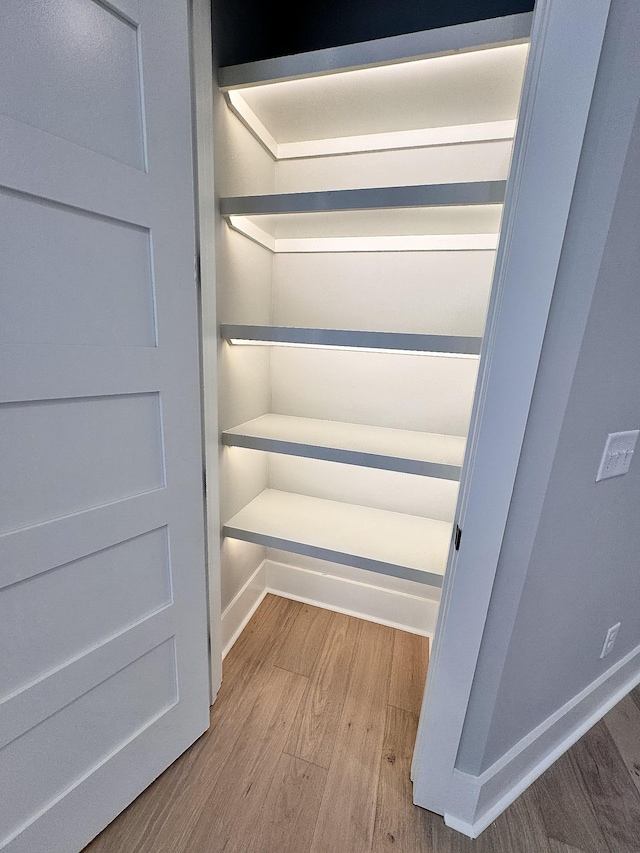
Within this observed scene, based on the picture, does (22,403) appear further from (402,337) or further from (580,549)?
(580,549)

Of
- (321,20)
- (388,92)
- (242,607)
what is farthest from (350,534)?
(321,20)

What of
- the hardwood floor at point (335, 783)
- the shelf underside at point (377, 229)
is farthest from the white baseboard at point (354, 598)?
the shelf underside at point (377, 229)

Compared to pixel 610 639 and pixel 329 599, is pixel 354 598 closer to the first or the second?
pixel 329 599

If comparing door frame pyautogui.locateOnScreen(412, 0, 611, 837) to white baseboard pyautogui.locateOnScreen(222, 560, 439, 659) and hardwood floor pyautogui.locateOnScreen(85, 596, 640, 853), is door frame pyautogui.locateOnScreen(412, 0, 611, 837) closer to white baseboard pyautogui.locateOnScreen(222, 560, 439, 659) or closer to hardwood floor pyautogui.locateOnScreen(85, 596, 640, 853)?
hardwood floor pyautogui.locateOnScreen(85, 596, 640, 853)

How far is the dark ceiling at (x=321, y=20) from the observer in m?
1.16

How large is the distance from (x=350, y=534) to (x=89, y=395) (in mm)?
1075

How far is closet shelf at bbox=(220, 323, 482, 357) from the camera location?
42.2 inches

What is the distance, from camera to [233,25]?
1156mm

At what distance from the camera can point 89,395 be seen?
0.81 meters

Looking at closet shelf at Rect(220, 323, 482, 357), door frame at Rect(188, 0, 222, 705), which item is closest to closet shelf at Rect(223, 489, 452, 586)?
door frame at Rect(188, 0, 222, 705)

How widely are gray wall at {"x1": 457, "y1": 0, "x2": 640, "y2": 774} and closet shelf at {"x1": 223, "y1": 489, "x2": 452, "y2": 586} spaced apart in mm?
342

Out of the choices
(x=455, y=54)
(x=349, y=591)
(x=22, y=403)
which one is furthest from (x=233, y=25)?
(x=349, y=591)

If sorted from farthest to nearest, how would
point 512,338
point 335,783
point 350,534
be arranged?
point 350,534, point 335,783, point 512,338

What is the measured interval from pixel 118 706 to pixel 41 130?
1357 mm
